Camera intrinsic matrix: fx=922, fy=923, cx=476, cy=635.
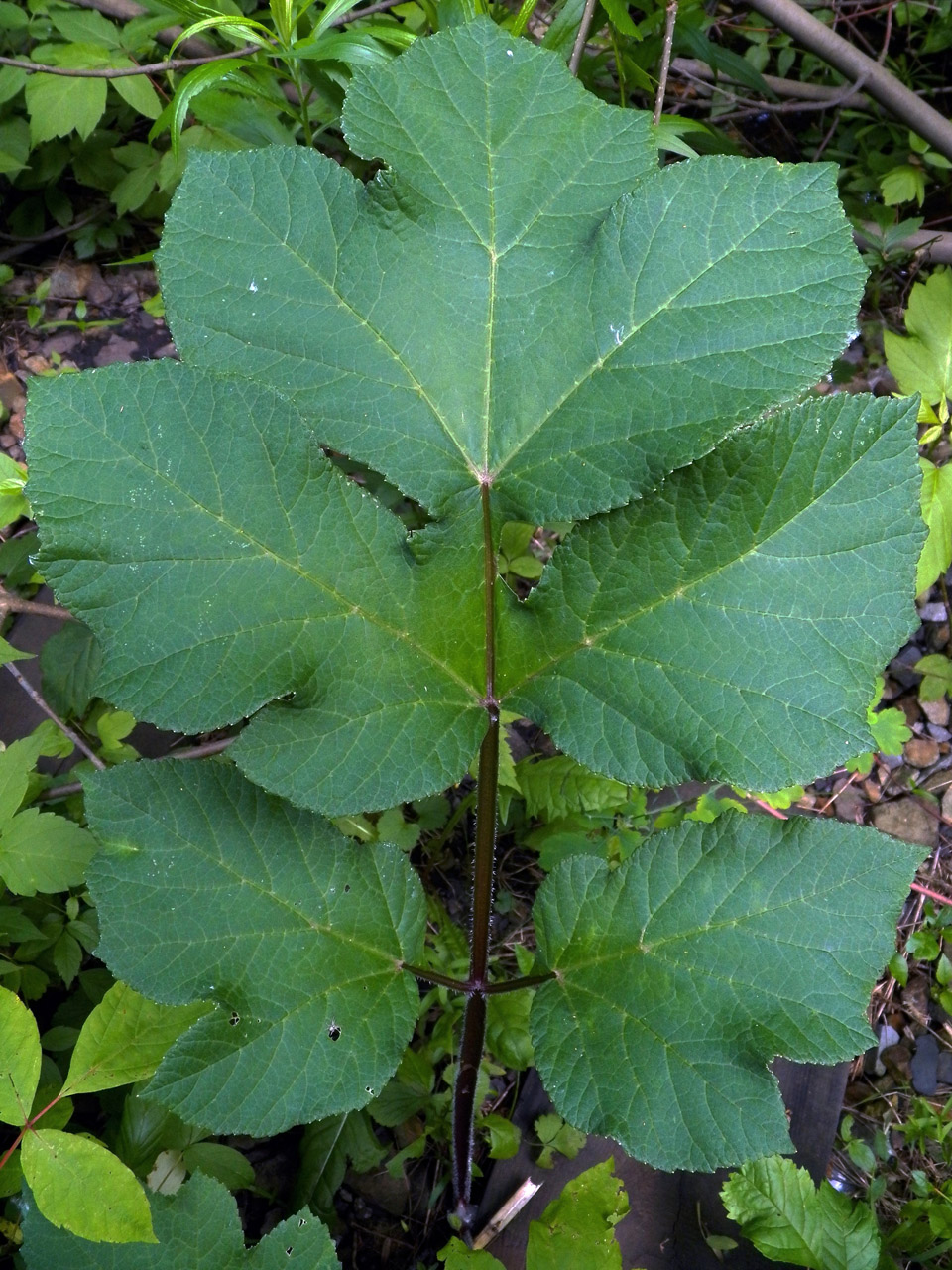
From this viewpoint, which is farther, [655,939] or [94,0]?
[94,0]

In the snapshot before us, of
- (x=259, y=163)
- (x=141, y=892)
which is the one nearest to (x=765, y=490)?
(x=259, y=163)

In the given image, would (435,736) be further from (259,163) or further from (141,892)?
(259,163)

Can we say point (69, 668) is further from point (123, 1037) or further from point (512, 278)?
point (512, 278)

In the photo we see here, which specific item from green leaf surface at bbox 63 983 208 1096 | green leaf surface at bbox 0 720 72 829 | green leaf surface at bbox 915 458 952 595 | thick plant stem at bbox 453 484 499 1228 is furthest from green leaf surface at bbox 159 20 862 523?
green leaf surface at bbox 915 458 952 595

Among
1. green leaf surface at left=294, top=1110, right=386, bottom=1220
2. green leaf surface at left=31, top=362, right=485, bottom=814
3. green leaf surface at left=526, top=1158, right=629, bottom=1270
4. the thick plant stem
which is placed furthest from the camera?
green leaf surface at left=294, top=1110, right=386, bottom=1220

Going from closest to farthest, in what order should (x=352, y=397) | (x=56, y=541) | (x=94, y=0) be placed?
(x=56, y=541)
(x=352, y=397)
(x=94, y=0)

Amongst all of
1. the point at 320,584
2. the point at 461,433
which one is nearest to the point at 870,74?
the point at 461,433

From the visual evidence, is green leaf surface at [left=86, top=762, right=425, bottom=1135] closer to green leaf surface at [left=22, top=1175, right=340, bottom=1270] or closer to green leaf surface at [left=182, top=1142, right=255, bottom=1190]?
green leaf surface at [left=22, top=1175, right=340, bottom=1270]

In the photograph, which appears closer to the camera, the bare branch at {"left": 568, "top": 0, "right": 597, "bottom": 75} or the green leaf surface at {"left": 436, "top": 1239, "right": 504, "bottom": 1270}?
the green leaf surface at {"left": 436, "top": 1239, "right": 504, "bottom": 1270}
